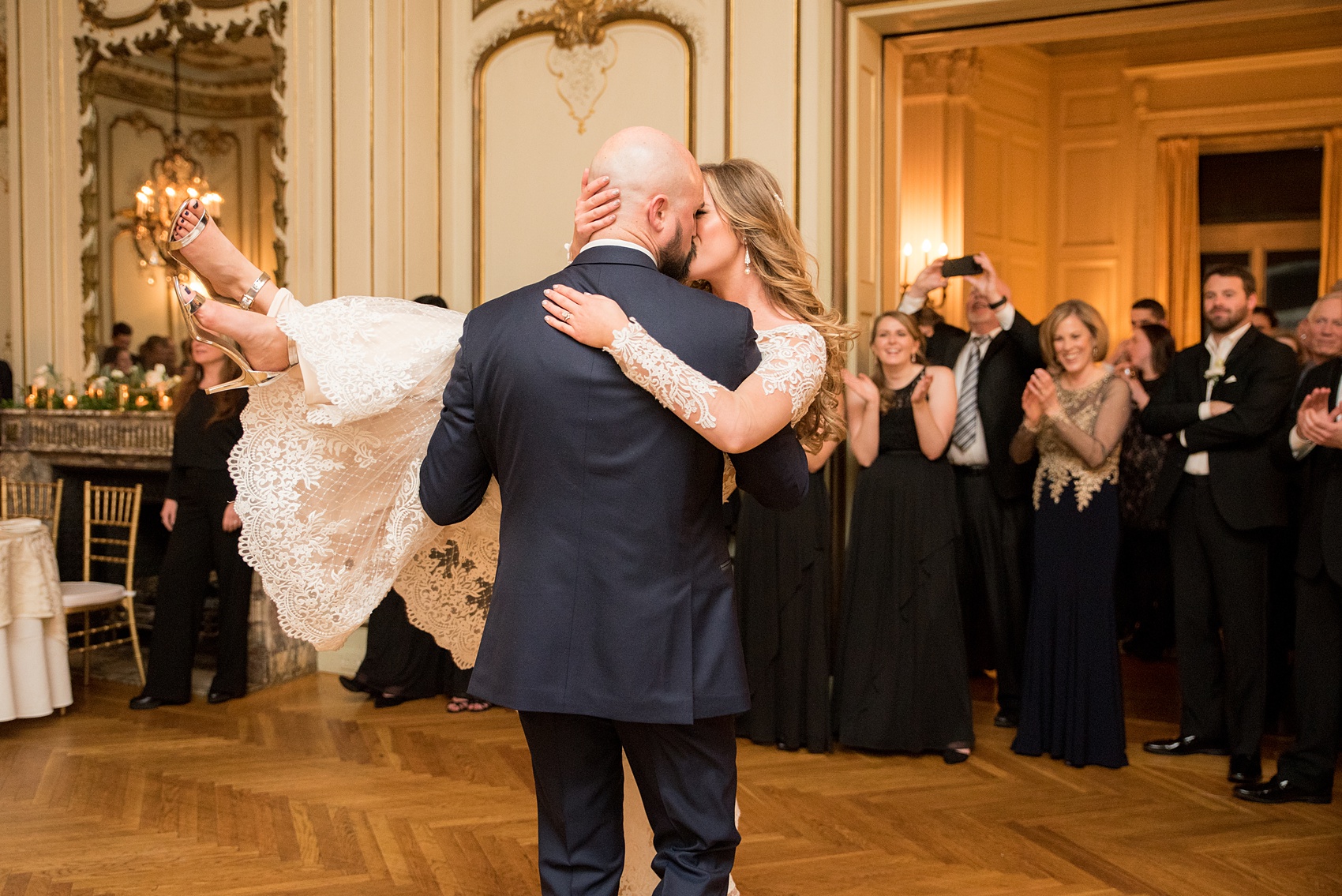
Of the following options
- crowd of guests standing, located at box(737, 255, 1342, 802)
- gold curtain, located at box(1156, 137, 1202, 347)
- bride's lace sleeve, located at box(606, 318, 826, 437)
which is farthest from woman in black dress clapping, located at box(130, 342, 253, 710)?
gold curtain, located at box(1156, 137, 1202, 347)

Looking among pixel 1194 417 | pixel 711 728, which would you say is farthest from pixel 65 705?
pixel 1194 417

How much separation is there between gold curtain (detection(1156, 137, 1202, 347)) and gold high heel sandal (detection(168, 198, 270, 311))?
8.46 metres

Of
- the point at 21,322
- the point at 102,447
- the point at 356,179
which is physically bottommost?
the point at 102,447

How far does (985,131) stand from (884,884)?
6.90m

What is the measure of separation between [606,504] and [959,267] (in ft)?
9.80

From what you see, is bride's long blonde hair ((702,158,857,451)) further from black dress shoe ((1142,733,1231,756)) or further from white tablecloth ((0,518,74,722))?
white tablecloth ((0,518,74,722))

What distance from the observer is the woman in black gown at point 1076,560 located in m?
Answer: 4.09

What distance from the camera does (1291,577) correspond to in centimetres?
455

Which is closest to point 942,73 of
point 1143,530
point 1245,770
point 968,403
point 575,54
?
point 575,54

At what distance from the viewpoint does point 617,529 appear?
5.67 ft

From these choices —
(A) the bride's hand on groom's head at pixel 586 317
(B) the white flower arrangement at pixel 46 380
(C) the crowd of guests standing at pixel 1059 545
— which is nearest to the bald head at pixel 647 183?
(A) the bride's hand on groom's head at pixel 586 317

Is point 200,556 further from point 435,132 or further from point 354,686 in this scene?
point 435,132

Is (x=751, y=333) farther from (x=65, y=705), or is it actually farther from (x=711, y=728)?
(x=65, y=705)

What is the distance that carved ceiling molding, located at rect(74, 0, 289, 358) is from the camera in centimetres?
563
